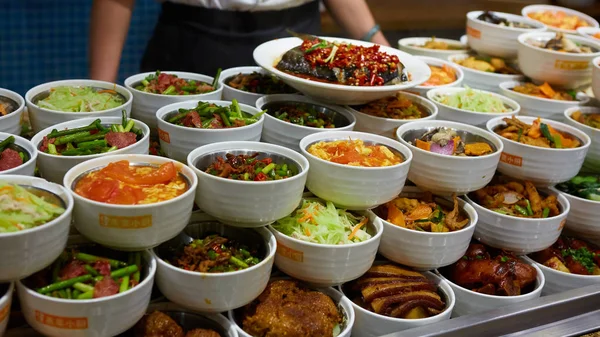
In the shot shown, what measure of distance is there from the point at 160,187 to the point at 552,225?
1668 millimetres

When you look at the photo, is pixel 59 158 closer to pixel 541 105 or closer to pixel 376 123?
pixel 376 123

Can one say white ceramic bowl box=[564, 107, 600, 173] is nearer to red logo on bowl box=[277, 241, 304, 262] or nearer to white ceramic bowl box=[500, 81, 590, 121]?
white ceramic bowl box=[500, 81, 590, 121]

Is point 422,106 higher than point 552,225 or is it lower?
higher

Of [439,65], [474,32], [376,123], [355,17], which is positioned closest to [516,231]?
[376,123]

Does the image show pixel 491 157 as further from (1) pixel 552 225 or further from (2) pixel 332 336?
(2) pixel 332 336

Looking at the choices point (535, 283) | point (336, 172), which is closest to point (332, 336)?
point (336, 172)

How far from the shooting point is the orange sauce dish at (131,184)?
6.36ft

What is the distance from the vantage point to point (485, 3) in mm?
7223

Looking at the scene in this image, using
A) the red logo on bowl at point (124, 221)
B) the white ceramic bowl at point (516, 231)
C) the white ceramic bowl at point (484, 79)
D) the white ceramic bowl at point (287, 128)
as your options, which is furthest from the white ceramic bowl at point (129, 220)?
the white ceramic bowl at point (484, 79)

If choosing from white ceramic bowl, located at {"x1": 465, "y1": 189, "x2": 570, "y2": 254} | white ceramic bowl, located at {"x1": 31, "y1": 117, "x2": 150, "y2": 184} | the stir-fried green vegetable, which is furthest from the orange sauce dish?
the stir-fried green vegetable

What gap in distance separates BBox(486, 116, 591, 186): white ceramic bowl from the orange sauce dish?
1.52m

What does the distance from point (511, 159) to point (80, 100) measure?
1871 millimetres

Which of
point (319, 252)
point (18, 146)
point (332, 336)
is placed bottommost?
point (332, 336)

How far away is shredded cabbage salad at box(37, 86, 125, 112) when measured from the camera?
8.34 ft
